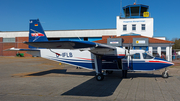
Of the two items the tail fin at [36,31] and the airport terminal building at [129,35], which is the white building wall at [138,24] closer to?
the airport terminal building at [129,35]

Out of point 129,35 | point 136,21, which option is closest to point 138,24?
point 136,21

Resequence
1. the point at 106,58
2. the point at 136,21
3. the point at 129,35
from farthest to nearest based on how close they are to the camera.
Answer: the point at 136,21 < the point at 129,35 < the point at 106,58

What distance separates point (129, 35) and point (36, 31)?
20910mm

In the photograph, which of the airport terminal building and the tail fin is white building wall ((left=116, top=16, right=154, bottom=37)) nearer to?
the airport terminal building

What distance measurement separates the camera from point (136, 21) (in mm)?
31781

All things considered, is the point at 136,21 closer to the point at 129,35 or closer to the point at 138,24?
the point at 138,24

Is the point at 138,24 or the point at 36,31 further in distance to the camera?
the point at 138,24

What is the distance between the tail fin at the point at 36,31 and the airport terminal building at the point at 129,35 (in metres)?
3.20

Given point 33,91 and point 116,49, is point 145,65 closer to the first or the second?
point 116,49

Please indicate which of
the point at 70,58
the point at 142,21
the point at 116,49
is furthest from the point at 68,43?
the point at 142,21

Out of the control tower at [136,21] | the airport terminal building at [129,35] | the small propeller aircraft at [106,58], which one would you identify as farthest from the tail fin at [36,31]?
the control tower at [136,21]

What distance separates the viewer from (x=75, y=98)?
6848mm

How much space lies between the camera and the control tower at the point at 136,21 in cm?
3155

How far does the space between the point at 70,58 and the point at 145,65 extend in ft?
19.3
